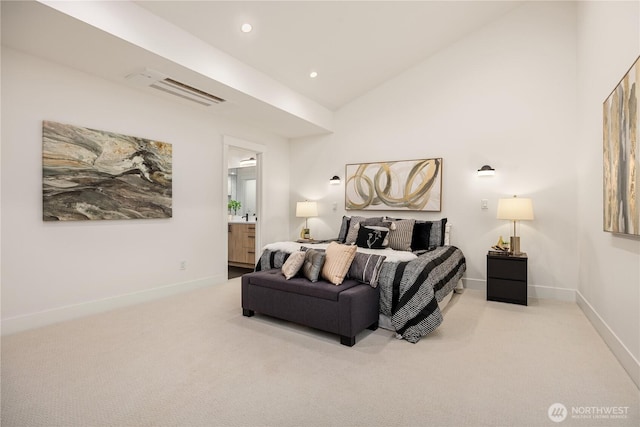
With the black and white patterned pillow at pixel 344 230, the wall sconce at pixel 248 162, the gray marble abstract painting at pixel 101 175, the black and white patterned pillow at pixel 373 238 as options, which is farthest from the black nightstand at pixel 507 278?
the wall sconce at pixel 248 162

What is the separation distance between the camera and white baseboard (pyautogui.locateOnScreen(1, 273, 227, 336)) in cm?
287

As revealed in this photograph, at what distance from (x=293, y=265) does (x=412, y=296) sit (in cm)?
108

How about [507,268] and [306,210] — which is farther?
[306,210]

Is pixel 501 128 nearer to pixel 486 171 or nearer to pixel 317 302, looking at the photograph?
pixel 486 171

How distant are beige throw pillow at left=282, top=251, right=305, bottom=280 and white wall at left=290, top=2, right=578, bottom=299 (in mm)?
2488

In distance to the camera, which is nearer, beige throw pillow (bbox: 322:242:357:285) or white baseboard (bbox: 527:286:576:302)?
beige throw pillow (bbox: 322:242:357:285)

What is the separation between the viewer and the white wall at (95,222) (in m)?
2.87

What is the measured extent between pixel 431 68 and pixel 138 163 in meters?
4.13

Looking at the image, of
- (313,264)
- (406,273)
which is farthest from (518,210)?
(313,264)

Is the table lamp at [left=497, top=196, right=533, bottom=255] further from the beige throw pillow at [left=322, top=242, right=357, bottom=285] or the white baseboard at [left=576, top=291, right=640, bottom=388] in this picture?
the beige throw pillow at [left=322, top=242, right=357, bottom=285]

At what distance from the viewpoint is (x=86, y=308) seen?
3.33 m

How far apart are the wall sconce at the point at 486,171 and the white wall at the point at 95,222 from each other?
11.5 ft

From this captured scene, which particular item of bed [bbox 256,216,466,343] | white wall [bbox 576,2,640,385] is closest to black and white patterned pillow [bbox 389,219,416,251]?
bed [bbox 256,216,466,343]

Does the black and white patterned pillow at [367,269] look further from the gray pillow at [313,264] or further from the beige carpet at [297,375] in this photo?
the beige carpet at [297,375]
